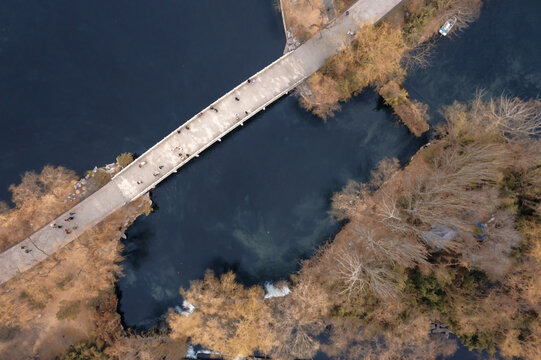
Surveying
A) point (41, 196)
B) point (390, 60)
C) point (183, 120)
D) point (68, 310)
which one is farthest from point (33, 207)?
point (390, 60)

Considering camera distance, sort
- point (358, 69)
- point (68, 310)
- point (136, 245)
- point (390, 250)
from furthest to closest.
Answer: point (136, 245) → point (68, 310) → point (358, 69) → point (390, 250)

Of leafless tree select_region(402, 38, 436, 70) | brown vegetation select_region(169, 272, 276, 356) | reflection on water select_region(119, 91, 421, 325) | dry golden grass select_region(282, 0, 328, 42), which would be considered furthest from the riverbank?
brown vegetation select_region(169, 272, 276, 356)

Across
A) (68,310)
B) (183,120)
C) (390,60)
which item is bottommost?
(390,60)

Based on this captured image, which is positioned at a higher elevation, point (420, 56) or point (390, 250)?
point (420, 56)

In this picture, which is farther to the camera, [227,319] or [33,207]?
[33,207]

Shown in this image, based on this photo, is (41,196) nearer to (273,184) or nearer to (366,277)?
(273,184)

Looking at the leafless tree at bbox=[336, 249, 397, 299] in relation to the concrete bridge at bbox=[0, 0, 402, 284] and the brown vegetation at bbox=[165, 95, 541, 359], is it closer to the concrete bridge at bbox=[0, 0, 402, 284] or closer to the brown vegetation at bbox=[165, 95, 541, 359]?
the brown vegetation at bbox=[165, 95, 541, 359]
